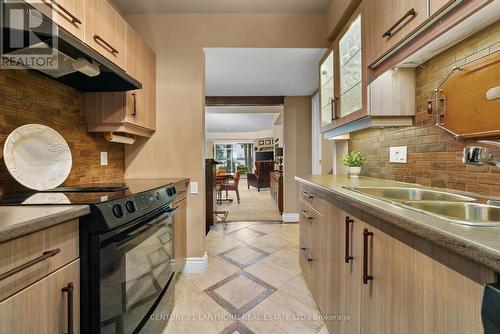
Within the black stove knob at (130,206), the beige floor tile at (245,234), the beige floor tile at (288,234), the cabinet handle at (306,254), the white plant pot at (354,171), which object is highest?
the white plant pot at (354,171)

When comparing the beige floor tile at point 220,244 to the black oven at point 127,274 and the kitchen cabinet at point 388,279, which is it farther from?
the kitchen cabinet at point 388,279

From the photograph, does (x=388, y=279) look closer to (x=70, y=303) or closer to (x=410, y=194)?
(x=410, y=194)

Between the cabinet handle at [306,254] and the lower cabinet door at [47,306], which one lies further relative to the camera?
the cabinet handle at [306,254]

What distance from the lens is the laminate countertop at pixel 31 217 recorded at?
0.61 metres

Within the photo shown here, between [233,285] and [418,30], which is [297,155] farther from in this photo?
[418,30]

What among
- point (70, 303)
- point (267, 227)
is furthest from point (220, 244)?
point (70, 303)

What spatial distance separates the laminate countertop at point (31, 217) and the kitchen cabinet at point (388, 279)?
1.17 m

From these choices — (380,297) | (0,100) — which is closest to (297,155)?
(380,297)

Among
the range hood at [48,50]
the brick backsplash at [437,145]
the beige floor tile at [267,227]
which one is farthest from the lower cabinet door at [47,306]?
the beige floor tile at [267,227]

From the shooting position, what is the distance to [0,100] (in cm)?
119

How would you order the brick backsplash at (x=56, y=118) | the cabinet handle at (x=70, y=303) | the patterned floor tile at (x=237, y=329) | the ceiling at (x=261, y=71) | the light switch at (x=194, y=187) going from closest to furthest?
the cabinet handle at (x=70, y=303), the brick backsplash at (x=56, y=118), the patterned floor tile at (x=237, y=329), the light switch at (x=194, y=187), the ceiling at (x=261, y=71)

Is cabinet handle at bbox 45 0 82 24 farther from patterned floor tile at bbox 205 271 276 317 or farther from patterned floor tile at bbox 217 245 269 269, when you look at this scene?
patterned floor tile at bbox 217 245 269 269

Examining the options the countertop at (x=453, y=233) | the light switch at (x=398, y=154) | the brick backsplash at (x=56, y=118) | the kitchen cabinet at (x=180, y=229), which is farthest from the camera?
the kitchen cabinet at (x=180, y=229)

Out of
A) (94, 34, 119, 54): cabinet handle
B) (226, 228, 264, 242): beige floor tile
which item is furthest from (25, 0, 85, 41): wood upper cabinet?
(226, 228, 264, 242): beige floor tile
